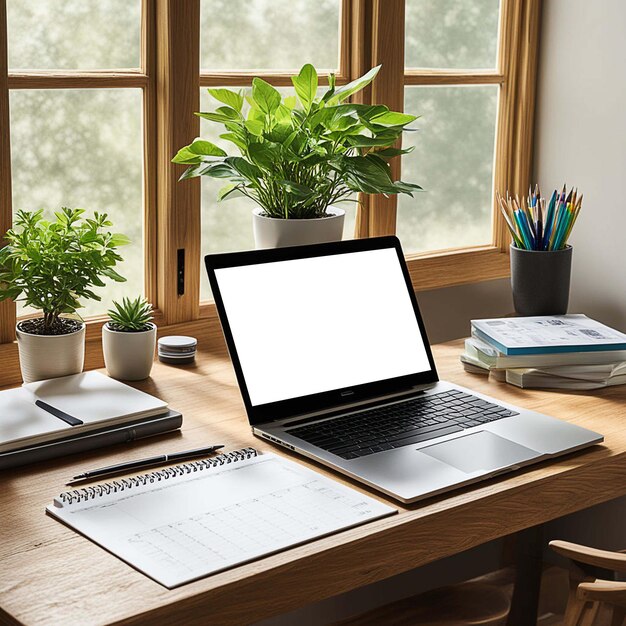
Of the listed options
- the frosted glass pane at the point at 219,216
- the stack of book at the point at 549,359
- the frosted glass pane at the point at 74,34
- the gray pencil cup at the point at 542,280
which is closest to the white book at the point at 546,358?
the stack of book at the point at 549,359

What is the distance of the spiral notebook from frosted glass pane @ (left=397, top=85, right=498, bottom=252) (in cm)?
106

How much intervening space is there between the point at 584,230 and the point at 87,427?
4.38 ft

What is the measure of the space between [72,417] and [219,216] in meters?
0.68

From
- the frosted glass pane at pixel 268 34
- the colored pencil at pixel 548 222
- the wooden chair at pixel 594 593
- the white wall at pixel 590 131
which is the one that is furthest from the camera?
the white wall at pixel 590 131

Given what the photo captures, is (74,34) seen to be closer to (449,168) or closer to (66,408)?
(66,408)

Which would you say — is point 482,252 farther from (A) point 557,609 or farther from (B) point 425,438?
(B) point 425,438

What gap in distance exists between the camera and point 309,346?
1.68m

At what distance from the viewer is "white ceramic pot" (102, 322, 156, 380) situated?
176 centimetres

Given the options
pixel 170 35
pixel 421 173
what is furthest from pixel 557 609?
pixel 170 35

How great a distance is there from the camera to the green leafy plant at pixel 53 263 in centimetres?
167

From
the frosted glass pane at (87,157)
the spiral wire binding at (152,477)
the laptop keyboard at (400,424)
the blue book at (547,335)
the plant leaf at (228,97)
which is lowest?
the spiral wire binding at (152,477)

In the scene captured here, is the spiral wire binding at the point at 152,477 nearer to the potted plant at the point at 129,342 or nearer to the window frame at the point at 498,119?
the potted plant at the point at 129,342

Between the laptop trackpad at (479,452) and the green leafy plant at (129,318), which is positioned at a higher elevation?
the green leafy plant at (129,318)

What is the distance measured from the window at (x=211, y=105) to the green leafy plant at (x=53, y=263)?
0.39 feet
